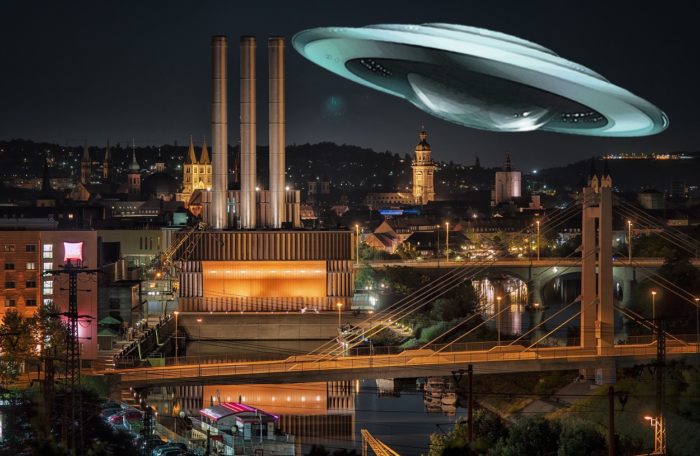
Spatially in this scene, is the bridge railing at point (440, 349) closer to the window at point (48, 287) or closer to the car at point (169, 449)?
the window at point (48, 287)

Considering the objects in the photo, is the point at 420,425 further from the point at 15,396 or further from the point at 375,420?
the point at 15,396

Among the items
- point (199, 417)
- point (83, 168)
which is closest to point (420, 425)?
point (199, 417)

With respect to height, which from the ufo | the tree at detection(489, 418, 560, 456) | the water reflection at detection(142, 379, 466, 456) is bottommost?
the water reflection at detection(142, 379, 466, 456)

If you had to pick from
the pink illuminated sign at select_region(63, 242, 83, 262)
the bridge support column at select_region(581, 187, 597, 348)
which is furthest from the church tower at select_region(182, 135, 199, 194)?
the bridge support column at select_region(581, 187, 597, 348)

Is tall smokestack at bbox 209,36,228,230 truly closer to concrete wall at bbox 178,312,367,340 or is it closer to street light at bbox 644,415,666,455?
concrete wall at bbox 178,312,367,340

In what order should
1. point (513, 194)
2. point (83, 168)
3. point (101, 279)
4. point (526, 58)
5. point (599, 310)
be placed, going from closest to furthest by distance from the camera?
point (526, 58)
point (599, 310)
point (101, 279)
point (83, 168)
point (513, 194)

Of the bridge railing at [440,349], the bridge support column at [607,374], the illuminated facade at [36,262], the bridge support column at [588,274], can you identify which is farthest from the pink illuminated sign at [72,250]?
the bridge support column at [607,374]

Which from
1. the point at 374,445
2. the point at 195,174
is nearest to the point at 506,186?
the point at 195,174
